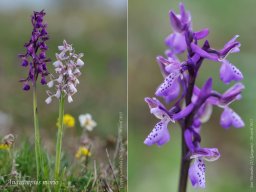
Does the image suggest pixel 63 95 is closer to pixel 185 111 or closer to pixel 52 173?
pixel 52 173

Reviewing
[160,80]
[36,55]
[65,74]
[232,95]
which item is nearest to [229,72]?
[232,95]

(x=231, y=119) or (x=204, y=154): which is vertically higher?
(x=231, y=119)

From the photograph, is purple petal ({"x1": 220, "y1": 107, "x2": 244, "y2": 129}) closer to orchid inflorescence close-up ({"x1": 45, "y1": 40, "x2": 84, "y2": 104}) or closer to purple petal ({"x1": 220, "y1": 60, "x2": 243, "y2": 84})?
purple petal ({"x1": 220, "y1": 60, "x2": 243, "y2": 84})

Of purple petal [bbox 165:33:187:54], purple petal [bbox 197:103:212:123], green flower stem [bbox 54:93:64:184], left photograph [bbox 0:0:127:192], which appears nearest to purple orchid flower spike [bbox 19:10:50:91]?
left photograph [bbox 0:0:127:192]

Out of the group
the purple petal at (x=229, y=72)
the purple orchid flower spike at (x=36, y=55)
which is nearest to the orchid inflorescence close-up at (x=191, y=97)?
the purple petal at (x=229, y=72)

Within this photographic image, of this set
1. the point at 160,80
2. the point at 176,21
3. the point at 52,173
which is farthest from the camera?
the point at 160,80

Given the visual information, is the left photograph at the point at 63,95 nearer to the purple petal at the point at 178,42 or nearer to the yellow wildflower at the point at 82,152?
the yellow wildflower at the point at 82,152

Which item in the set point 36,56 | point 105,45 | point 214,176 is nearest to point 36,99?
point 36,56
